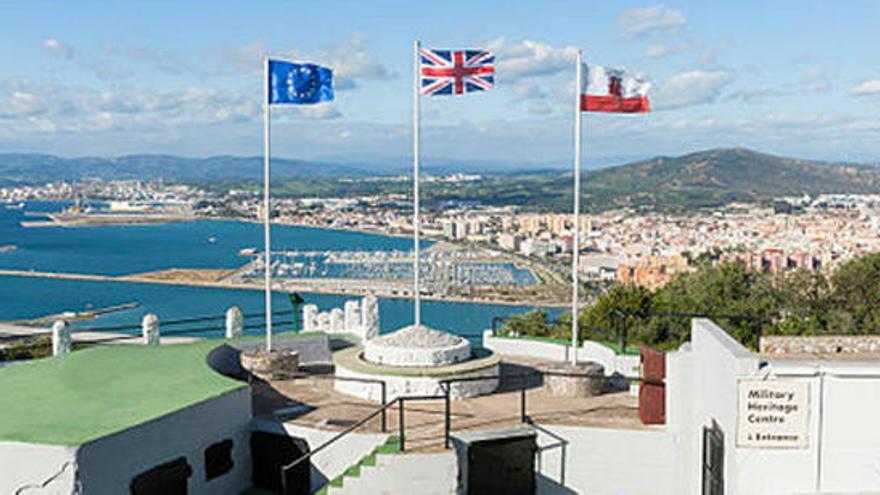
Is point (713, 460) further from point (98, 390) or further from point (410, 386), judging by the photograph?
point (98, 390)

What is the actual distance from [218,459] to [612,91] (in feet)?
26.7

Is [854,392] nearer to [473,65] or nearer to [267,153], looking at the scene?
[473,65]

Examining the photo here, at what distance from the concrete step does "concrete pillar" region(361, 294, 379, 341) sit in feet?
23.0

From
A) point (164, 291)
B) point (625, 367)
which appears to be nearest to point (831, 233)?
point (164, 291)

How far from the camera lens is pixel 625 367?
15.6 meters

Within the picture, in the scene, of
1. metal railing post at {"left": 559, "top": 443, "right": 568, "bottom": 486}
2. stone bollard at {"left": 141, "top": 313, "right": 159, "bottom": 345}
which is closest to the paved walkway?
metal railing post at {"left": 559, "top": 443, "right": 568, "bottom": 486}

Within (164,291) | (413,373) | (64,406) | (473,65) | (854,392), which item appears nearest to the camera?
(854,392)

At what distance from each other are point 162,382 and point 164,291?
11306cm

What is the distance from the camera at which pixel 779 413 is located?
28.3ft

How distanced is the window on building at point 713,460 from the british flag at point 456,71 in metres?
7.42

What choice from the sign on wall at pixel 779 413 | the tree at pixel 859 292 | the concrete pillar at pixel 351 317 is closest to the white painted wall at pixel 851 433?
the sign on wall at pixel 779 413

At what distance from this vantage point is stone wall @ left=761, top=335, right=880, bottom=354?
438 inches

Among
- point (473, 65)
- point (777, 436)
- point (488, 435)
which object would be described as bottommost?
point (488, 435)

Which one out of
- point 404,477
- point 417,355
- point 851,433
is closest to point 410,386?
point 417,355
